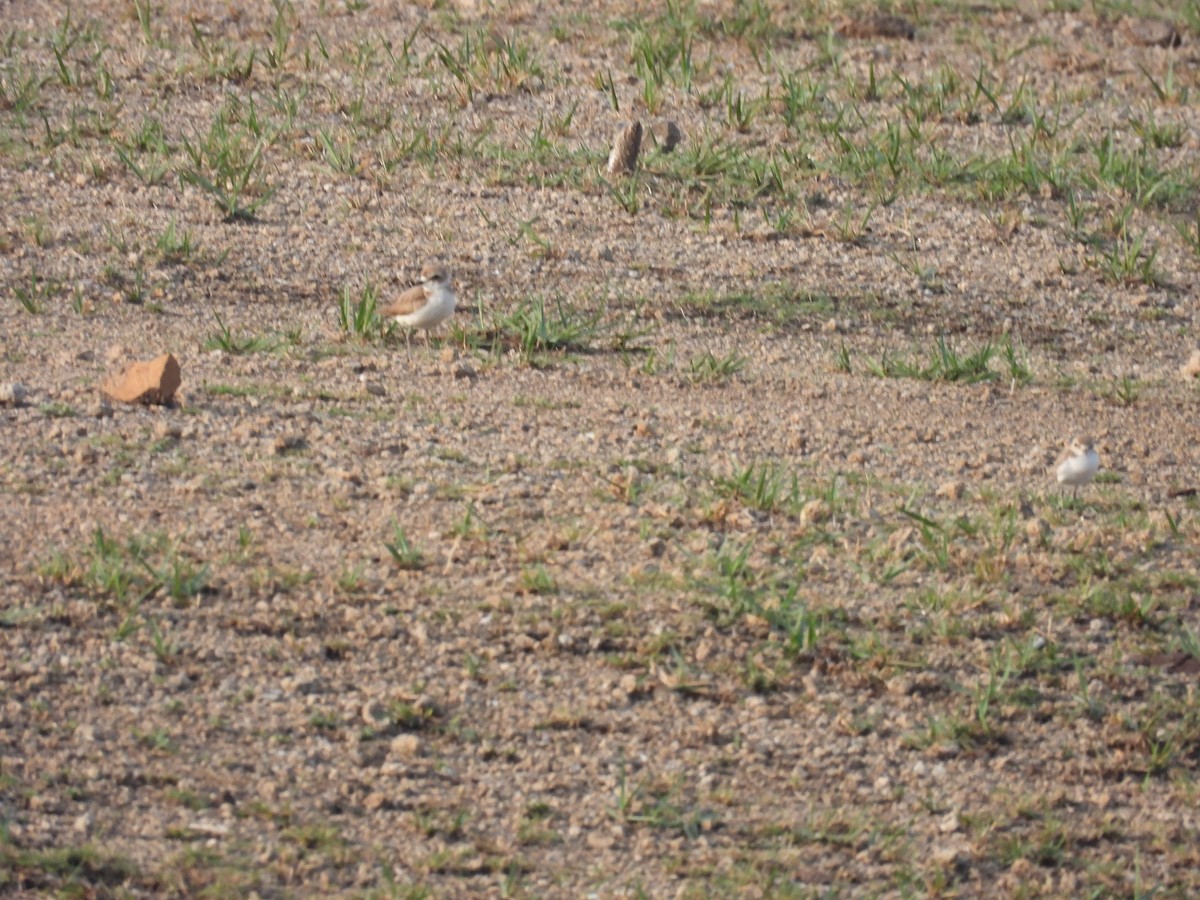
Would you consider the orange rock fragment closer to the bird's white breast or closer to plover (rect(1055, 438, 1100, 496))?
the bird's white breast

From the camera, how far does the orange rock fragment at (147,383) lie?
6551 millimetres

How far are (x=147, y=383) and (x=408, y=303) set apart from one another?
1311 millimetres

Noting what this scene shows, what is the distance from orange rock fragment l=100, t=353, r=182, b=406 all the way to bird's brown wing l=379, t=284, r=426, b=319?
112 centimetres

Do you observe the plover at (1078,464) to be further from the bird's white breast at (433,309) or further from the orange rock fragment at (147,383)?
the orange rock fragment at (147,383)

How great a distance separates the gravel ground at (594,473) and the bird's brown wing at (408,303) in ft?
0.58

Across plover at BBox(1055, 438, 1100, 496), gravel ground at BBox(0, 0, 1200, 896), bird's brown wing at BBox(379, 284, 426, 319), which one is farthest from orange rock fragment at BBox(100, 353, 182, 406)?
plover at BBox(1055, 438, 1100, 496)

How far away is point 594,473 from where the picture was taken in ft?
20.7

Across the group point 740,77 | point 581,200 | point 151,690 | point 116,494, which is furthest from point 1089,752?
point 740,77

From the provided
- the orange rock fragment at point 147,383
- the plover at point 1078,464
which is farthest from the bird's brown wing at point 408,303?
the plover at point 1078,464

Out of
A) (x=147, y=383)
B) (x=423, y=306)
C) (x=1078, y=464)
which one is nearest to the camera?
(x=1078, y=464)

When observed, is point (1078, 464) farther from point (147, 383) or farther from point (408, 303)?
point (147, 383)

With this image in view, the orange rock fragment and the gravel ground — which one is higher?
the orange rock fragment

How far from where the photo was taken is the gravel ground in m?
4.68

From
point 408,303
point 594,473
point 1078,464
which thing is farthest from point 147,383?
point 1078,464
